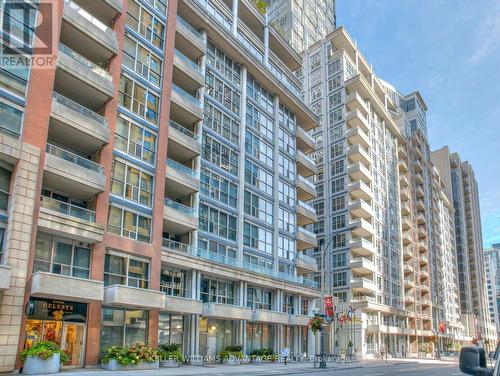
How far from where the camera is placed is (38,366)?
80.1 ft

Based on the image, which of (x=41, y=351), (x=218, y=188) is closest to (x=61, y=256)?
(x=41, y=351)

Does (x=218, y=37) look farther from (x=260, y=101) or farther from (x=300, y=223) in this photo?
(x=300, y=223)

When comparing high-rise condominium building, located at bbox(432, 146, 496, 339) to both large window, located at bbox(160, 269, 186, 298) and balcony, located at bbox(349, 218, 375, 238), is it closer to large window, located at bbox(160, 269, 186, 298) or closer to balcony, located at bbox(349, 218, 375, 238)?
balcony, located at bbox(349, 218, 375, 238)

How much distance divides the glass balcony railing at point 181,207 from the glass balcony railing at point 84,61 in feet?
33.0

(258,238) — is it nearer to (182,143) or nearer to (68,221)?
(182,143)

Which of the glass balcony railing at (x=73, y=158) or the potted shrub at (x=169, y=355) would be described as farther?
the potted shrub at (x=169, y=355)

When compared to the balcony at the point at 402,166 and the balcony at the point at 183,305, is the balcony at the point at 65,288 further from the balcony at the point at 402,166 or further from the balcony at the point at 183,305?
the balcony at the point at 402,166

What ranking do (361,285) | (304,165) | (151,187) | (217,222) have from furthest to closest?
1. (361,285)
2. (304,165)
3. (217,222)
4. (151,187)

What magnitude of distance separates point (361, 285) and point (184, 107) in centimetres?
3981

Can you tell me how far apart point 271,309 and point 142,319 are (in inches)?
708

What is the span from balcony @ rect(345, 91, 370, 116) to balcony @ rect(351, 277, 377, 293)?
26755 millimetres

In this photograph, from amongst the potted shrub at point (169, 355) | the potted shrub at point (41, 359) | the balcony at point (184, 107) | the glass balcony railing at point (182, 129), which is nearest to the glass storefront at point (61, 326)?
the potted shrub at point (41, 359)

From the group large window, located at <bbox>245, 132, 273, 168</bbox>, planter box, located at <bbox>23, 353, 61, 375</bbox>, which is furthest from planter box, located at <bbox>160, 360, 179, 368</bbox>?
large window, located at <bbox>245, 132, 273, 168</bbox>

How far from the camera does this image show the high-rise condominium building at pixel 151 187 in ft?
90.9
